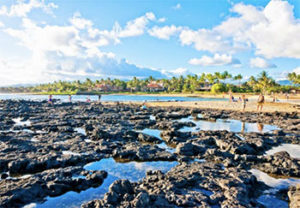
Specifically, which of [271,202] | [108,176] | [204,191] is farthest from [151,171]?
[271,202]

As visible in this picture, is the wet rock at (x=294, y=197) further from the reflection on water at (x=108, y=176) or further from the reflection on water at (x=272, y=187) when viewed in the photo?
the reflection on water at (x=108, y=176)

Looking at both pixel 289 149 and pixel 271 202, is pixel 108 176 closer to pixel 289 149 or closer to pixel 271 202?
pixel 271 202

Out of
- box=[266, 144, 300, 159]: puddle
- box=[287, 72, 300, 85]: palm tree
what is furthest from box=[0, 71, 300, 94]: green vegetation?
box=[266, 144, 300, 159]: puddle

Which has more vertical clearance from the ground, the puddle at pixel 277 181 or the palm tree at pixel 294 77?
the palm tree at pixel 294 77

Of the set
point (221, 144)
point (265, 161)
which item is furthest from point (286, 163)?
point (221, 144)

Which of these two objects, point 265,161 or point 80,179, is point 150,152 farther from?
point 265,161

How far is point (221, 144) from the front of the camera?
1616cm

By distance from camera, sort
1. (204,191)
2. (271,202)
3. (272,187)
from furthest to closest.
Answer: (272,187), (204,191), (271,202)

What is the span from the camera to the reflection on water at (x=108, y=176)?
27.3 feet

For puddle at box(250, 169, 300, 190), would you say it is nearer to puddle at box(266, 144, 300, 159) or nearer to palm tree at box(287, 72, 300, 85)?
puddle at box(266, 144, 300, 159)

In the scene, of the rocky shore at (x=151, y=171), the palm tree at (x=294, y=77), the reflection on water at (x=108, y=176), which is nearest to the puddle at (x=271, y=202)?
the rocky shore at (x=151, y=171)

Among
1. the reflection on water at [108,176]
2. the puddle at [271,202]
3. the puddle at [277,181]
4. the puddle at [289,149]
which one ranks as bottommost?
the reflection on water at [108,176]

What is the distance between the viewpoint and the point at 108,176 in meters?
10.9

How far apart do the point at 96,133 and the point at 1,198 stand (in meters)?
11.2
